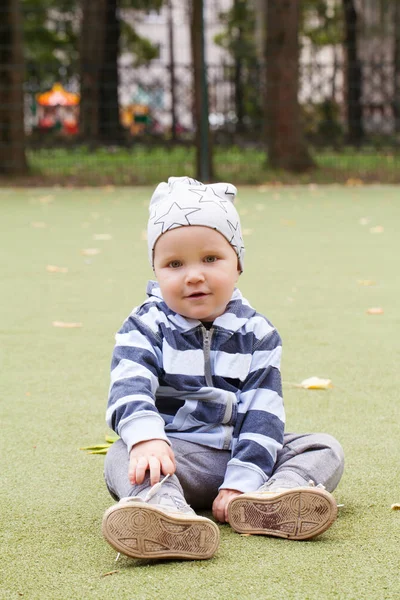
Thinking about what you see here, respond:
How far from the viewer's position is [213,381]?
109 inches

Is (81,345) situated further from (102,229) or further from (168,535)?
(102,229)

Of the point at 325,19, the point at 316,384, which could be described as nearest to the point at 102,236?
the point at 316,384

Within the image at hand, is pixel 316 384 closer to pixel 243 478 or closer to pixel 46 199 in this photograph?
pixel 243 478

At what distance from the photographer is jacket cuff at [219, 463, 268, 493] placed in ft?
8.71

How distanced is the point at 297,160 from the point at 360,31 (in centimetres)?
703

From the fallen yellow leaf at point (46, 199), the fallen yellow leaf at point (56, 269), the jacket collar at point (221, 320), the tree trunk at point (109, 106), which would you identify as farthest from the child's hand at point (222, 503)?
the tree trunk at point (109, 106)

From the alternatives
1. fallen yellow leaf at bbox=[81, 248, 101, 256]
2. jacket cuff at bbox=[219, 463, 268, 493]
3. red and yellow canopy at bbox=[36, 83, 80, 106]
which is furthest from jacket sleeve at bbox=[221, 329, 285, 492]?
red and yellow canopy at bbox=[36, 83, 80, 106]

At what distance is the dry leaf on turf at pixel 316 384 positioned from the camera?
400 cm

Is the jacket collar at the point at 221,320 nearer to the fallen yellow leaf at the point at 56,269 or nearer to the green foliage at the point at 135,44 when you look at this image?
the fallen yellow leaf at the point at 56,269

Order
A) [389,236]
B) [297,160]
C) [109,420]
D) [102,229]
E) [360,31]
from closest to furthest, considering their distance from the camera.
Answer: [109,420] → [389,236] → [102,229] → [297,160] → [360,31]

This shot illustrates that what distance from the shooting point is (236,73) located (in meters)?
16.0

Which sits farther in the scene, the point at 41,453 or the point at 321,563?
the point at 41,453

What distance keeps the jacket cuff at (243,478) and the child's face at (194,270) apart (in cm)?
37

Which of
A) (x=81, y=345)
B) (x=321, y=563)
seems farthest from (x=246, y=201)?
(x=321, y=563)
